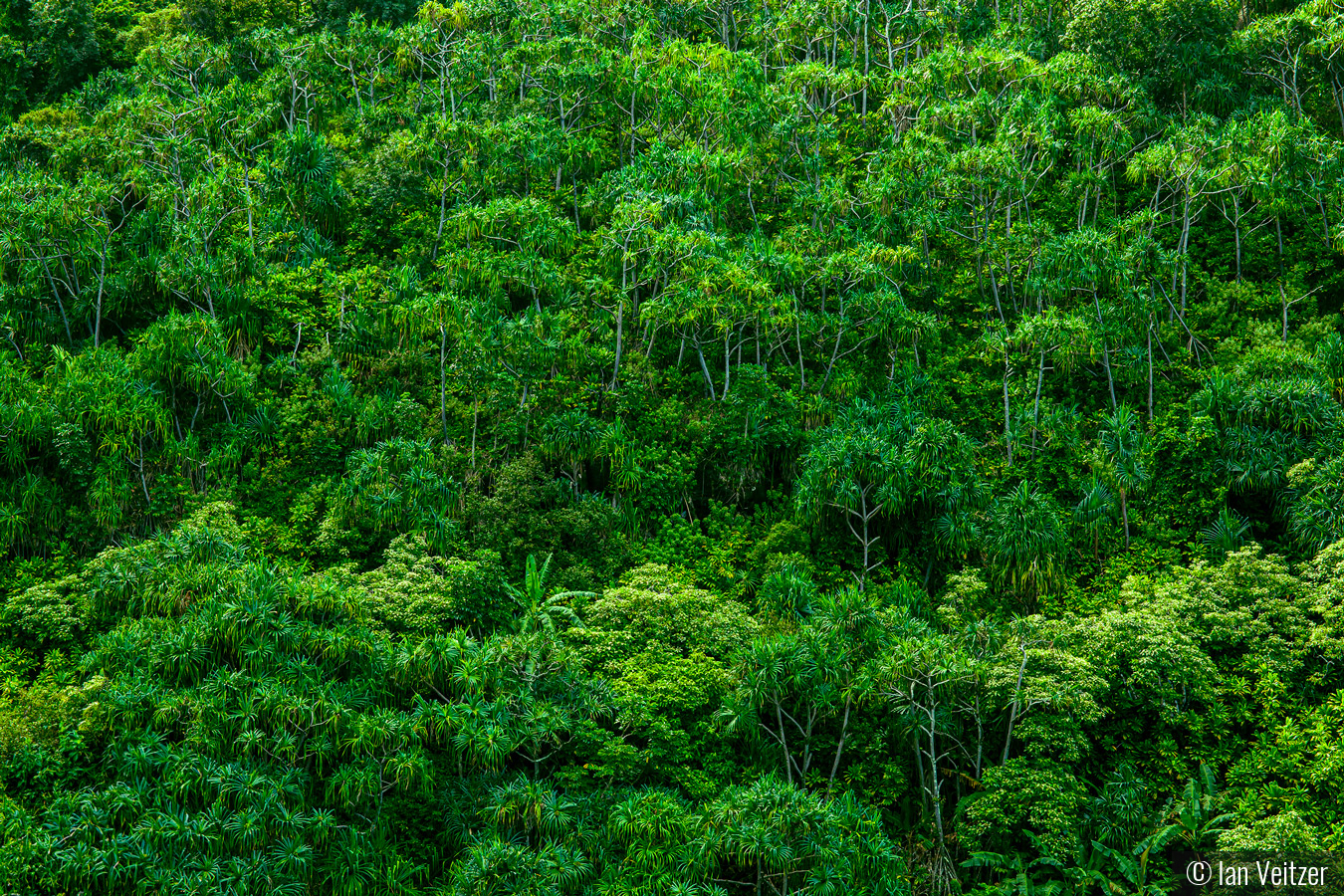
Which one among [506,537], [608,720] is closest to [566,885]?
[608,720]

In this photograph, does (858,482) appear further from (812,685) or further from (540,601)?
(540,601)

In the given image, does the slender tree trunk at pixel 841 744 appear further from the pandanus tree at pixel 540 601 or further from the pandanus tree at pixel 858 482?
the pandanus tree at pixel 540 601

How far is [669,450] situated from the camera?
20594mm

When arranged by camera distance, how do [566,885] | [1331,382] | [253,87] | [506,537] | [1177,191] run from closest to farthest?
[566,885] < [506,537] < [1331,382] < [1177,191] < [253,87]

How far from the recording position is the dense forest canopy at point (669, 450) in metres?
14.3

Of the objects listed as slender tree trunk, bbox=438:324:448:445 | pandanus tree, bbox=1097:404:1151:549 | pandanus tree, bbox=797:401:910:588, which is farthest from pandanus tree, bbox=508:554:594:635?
pandanus tree, bbox=1097:404:1151:549

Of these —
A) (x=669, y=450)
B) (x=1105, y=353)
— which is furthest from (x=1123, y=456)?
(x=669, y=450)

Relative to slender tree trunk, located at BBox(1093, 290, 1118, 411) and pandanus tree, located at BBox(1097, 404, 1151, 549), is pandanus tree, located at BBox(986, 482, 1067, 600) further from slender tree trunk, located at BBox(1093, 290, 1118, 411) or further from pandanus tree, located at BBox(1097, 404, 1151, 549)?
slender tree trunk, located at BBox(1093, 290, 1118, 411)

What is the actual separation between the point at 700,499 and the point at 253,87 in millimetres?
15611

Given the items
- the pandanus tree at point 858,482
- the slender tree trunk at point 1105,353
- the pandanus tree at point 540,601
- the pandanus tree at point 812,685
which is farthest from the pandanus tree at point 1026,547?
the pandanus tree at point 540,601

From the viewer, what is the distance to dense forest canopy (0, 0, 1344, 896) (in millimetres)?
14312

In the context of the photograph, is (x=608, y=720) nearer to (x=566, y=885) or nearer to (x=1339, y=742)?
(x=566, y=885)

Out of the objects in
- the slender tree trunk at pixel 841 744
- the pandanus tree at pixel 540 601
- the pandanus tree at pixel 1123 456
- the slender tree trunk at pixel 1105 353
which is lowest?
the slender tree trunk at pixel 841 744

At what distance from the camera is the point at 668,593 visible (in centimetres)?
1672
